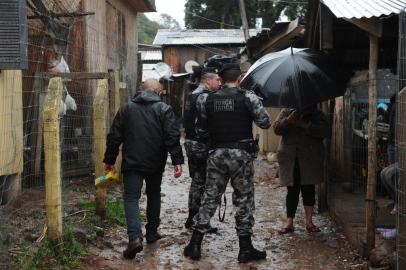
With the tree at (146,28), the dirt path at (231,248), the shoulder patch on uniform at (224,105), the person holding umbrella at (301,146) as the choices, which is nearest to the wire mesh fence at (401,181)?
the dirt path at (231,248)

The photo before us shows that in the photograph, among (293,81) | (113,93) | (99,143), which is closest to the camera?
(293,81)

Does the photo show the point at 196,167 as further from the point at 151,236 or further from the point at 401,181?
the point at 401,181

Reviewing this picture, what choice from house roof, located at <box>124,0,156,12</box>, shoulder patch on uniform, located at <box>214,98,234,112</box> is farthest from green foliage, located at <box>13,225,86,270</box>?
house roof, located at <box>124,0,156,12</box>

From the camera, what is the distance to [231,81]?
5.52 m

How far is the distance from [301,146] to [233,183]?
1.30 metres

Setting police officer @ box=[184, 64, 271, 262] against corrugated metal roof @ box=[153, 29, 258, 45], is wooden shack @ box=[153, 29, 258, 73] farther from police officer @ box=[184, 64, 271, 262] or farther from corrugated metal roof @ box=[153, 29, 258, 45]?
police officer @ box=[184, 64, 271, 262]

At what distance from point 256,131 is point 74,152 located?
23.3 feet

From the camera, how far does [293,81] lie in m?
6.04

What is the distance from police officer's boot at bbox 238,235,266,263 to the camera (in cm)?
548

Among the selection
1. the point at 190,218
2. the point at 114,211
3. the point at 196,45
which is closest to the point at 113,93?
the point at 114,211

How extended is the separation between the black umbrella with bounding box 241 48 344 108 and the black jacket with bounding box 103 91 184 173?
112 cm

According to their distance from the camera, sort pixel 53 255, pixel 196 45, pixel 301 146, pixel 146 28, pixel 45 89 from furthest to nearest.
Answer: pixel 146 28, pixel 196 45, pixel 45 89, pixel 301 146, pixel 53 255

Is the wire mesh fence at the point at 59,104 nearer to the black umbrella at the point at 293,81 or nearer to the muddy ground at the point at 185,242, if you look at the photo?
the muddy ground at the point at 185,242

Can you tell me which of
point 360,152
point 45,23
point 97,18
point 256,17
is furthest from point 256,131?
point 256,17
